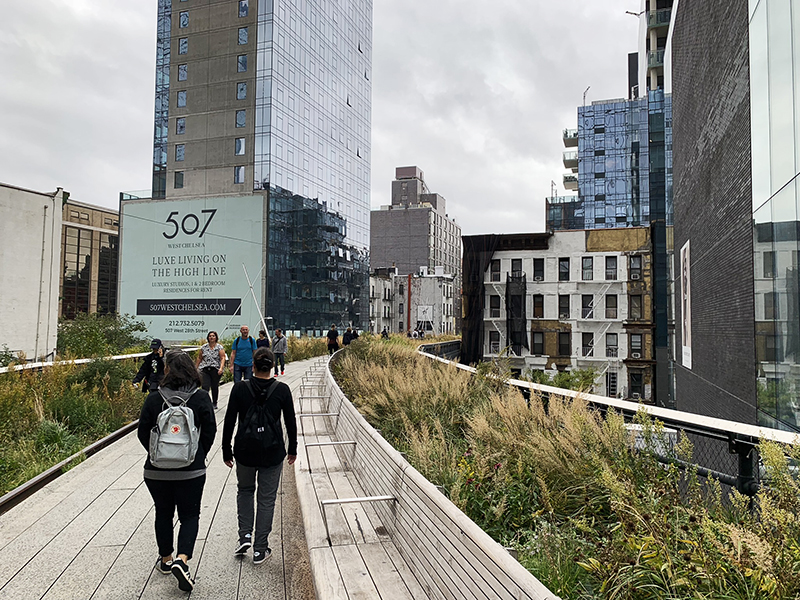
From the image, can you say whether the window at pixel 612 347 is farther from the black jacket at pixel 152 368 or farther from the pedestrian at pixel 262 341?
the black jacket at pixel 152 368

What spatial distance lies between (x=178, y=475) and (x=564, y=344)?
1928 inches

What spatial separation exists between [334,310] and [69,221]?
6527cm

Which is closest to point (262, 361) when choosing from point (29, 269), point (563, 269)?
point (29, 269)

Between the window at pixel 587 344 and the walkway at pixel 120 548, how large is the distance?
149 ft

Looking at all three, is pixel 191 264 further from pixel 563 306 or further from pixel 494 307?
pixel 563 306

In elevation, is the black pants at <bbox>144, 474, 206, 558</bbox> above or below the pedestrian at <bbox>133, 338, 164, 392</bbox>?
below

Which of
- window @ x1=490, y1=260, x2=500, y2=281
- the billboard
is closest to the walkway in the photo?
window @ x1=490, y1=260, x2=500, y2=281

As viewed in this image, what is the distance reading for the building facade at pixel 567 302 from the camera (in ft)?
165

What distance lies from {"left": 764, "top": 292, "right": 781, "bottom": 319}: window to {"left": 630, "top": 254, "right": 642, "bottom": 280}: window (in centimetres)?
3968

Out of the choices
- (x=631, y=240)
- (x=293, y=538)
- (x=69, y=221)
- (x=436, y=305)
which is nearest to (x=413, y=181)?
(x=436, y=305)

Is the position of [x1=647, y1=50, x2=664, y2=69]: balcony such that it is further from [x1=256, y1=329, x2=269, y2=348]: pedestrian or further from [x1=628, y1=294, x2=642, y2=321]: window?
[x1=256, y1=329, x2=269, y2=348]: pedestrian

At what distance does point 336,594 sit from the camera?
12.5 feet

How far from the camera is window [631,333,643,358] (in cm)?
5009

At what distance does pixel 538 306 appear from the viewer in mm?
52250
